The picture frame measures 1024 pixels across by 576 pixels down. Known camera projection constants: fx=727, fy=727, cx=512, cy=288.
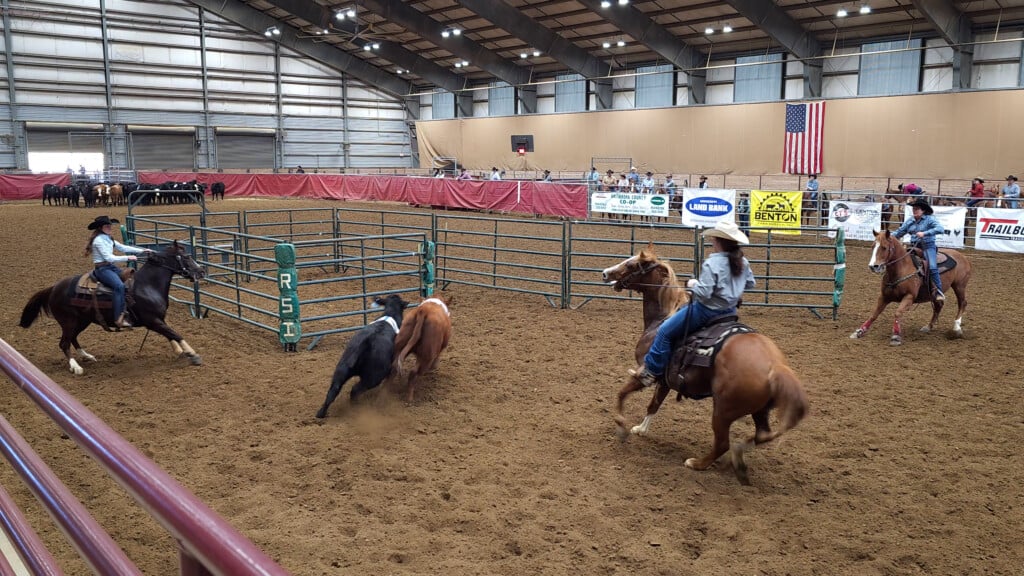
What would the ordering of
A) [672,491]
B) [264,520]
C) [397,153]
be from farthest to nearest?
1. [397,153]
2. [672,491]
3. [264,520]

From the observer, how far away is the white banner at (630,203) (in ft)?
71.1

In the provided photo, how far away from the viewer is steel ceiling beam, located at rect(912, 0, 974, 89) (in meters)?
21.9

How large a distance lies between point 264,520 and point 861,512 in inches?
139

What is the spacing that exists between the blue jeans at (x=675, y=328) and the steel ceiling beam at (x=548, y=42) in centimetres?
2614

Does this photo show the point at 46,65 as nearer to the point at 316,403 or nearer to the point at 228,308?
the point at 228,308

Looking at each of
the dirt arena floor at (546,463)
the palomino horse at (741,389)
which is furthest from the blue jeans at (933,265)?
the palomino horse at (741,389)

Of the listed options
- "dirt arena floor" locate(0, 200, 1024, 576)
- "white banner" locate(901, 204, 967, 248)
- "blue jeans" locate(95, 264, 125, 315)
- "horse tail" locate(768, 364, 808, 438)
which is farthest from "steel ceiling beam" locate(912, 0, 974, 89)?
"blue jeans" locate(95, 264, 125, 315)

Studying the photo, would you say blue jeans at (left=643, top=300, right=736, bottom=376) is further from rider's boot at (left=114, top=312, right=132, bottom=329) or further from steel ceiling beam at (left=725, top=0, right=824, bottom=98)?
steel ceiling beam at (left=725, top=0, right=824, bottom=98)

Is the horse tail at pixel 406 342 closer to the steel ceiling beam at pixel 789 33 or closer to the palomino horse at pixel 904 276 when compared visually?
the palomino horse at pixel 904 276

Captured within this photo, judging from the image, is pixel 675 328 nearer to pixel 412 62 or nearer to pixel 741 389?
pixel 741 389

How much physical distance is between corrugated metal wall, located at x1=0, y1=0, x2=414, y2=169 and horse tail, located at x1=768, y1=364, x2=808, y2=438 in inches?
1537

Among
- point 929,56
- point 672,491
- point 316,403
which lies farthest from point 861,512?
point 929,56

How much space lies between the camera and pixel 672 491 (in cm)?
469

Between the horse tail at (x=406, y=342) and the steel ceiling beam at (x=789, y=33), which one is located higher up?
the steel ceiling beam at (x=789, y=33)
